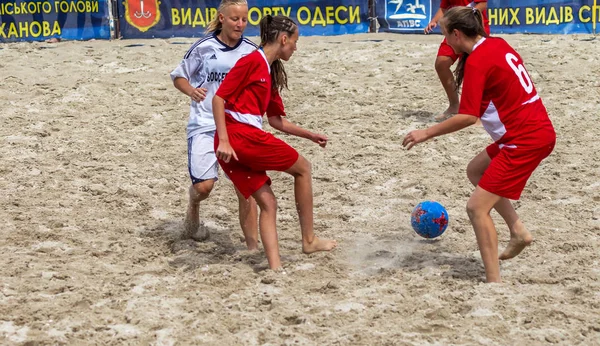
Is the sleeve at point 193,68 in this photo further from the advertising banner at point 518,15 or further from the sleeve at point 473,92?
the advertising banner at point 518,15

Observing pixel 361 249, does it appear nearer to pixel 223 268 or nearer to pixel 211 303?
pixel 223 268

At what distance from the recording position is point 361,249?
6062 millimetres

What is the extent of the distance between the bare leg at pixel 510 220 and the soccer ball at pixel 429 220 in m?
0.43

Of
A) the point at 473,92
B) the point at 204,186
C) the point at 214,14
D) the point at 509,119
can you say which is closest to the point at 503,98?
the point at 509,119

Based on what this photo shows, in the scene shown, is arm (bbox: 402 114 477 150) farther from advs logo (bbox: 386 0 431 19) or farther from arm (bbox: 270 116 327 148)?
advs logo (bbox: 386 0 431 19)

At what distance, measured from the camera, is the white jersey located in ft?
19.3

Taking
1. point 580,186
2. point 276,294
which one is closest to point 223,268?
point 276,294

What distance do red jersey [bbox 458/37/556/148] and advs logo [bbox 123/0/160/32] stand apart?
8.46 metres

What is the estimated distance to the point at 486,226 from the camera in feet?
16.5

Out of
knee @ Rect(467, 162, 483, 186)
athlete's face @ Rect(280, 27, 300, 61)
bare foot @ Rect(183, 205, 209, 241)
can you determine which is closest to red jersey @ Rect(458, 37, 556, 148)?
knee @ Rect(467, 162, 483, 186)

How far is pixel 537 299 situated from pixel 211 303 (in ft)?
5.89

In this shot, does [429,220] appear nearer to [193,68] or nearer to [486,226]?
[486,226]

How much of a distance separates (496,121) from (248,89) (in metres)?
1.48

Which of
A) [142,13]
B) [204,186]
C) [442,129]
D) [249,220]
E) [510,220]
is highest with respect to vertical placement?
[142,13]
